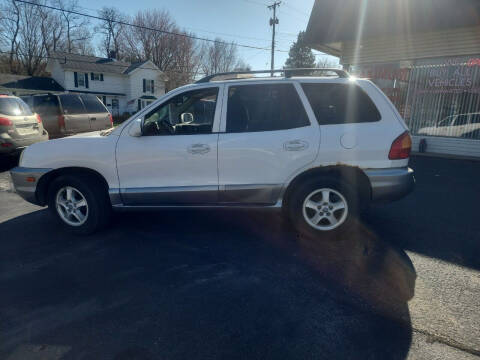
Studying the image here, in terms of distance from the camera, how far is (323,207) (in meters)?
3.78

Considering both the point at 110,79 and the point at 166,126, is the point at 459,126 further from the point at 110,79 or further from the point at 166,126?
the point at 110,79

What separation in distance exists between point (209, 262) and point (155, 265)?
1.85 ft

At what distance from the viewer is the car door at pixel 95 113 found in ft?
35.8

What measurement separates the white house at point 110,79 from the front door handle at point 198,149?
3791cm

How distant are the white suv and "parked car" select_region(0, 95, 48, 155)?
4.44 m

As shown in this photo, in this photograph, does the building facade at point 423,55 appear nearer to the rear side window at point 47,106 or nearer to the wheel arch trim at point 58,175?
the rear side window at point 47,106

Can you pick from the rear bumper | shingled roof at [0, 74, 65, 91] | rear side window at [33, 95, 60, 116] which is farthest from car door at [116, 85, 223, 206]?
shingled roof at [0, 74, 65, 91]

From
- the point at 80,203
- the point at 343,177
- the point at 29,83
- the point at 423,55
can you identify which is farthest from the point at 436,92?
the point at 29,83

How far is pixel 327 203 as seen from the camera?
3770mm

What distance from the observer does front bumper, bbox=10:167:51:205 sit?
3.94m

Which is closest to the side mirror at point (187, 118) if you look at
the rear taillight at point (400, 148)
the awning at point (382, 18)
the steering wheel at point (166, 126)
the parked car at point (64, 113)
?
the steering wheel at point (166, 126)

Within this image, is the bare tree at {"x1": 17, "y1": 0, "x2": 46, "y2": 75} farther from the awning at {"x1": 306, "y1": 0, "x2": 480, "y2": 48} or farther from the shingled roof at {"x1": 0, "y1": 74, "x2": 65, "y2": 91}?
the awning at {"x1": 306, "y1": 0, "x2": 480, "y2": 48}

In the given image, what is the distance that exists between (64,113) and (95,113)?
1.09 meters

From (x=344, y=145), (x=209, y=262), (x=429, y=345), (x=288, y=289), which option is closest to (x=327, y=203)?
(x=344, y=145)
